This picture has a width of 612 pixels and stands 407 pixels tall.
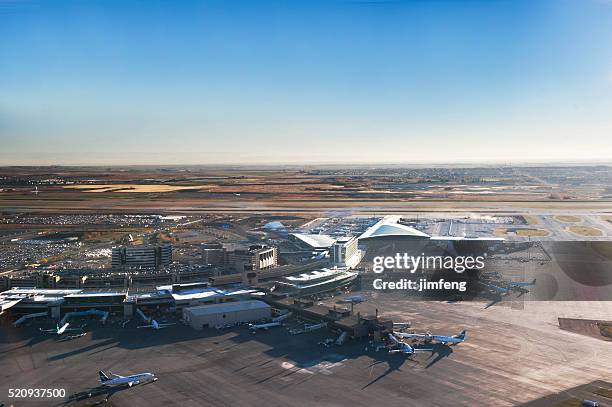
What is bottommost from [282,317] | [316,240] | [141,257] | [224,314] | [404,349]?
[282,317]

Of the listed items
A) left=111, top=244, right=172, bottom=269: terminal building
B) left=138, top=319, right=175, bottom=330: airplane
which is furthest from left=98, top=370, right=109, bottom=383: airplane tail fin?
left=111, top=244, right=172, bottom=269: terminal building

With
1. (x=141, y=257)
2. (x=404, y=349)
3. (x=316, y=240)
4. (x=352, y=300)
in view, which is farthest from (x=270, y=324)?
(x=316, y=240)

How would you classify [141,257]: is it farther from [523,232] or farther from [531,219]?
[531,219]

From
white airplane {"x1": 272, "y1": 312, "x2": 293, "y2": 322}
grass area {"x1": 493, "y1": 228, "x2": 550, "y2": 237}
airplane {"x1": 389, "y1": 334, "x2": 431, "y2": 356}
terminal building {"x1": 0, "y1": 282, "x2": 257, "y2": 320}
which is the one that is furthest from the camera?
grass area {"x1": 493, "y1": 228, "x2": 550, "y2": 237}

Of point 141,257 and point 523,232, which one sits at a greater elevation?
point 141,257

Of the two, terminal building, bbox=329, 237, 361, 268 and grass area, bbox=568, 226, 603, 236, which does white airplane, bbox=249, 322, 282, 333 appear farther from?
grass area, bbox=568, 226, 603, 236
